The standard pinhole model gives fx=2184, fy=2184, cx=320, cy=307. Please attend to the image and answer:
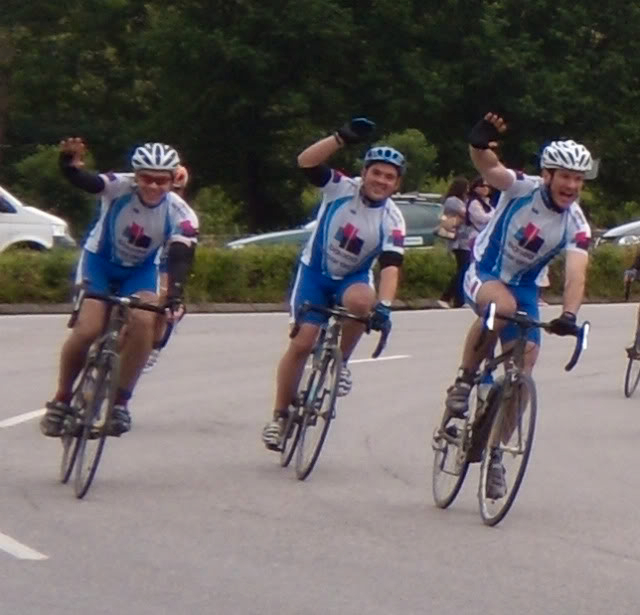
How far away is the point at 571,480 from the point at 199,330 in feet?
35.3

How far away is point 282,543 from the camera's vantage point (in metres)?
9.55

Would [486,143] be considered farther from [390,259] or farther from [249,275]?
[249,275]

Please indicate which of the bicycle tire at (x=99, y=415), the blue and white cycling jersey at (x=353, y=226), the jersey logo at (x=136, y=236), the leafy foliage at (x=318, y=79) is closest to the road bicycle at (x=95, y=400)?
the bicycle tire at (x=99, y=415)

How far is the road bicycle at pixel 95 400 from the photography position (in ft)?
35.6

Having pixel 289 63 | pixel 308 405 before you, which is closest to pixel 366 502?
pixel 308 405

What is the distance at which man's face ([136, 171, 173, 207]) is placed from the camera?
11.3m

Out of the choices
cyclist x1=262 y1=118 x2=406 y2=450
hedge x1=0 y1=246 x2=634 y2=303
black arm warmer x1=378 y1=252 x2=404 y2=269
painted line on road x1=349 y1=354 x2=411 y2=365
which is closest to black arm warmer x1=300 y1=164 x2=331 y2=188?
cyclist x1=262 y1=118 x2=406 y2=450

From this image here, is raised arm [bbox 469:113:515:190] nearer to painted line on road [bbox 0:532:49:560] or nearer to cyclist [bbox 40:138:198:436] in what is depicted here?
cyclist [bbox 40:138:198:436]

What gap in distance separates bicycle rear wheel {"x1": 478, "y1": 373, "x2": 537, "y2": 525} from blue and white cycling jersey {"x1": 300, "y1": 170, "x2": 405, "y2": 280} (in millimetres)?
1686

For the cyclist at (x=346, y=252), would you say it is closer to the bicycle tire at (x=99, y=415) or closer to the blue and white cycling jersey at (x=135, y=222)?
the blue and white cycling jersey at (x=135, y=222)

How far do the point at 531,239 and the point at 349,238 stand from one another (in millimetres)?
1513

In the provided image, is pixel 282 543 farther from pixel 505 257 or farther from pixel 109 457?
pixel 109 457

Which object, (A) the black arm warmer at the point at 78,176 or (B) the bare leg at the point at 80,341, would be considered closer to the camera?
(A) the black arm warmer at the point at 78,176

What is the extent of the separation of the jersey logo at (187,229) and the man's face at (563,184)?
201 centimetres
